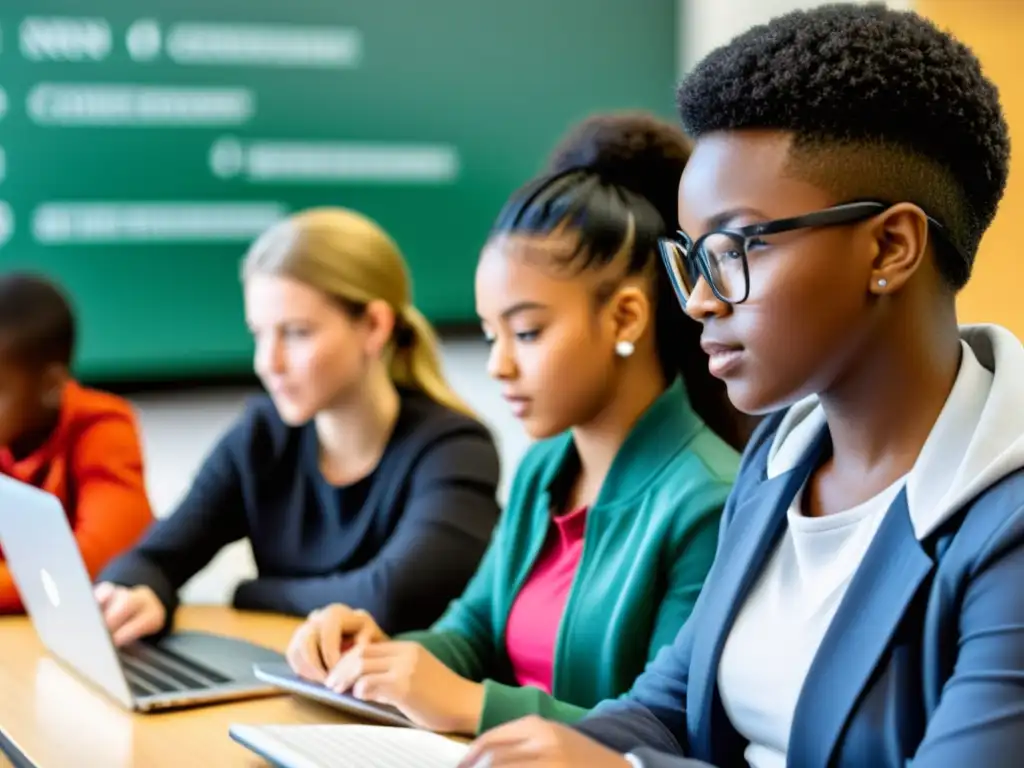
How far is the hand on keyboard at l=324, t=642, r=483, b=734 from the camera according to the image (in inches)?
49.3

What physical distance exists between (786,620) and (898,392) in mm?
191

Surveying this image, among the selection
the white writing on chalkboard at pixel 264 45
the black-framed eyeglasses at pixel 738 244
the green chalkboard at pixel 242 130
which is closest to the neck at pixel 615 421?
the black-framed eyeglasses at pixel 738 244

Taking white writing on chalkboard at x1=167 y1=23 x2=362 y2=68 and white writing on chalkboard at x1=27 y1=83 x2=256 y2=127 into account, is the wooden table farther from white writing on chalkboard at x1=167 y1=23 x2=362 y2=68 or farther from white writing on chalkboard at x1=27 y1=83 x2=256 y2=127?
white writing on chalkboard at x1=167 y1=23 x2=362 y2=68

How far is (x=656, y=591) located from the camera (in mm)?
1369

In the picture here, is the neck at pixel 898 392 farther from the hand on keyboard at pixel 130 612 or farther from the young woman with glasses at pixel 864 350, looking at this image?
the hand on keyboard at pixel 130 612

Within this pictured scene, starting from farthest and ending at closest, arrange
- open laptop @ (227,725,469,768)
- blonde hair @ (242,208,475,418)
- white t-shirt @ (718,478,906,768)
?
blonde hair @ (242,208,475,418) → open laptop @ (227,725,469,768) → white t-shirt @ (718,478,906,768)

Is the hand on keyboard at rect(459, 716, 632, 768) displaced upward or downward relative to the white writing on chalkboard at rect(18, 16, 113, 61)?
downward

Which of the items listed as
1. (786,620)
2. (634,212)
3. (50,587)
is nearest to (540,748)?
(786,620)

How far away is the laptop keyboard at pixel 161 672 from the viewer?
1472 mm

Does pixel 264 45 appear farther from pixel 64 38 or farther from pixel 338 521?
pixel 338 521

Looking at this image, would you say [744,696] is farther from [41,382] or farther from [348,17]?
[348,17]

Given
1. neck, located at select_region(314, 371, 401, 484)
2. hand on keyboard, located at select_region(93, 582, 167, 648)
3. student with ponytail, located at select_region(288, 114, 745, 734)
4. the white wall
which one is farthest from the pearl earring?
the white wall

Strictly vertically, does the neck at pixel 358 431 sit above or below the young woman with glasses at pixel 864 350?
below

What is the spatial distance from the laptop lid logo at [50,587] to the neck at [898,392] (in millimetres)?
995
